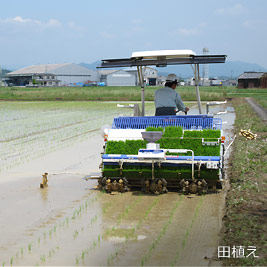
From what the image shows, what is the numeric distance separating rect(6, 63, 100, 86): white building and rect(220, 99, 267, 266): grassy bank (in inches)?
4252

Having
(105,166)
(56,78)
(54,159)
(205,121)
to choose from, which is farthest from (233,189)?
(56,78)

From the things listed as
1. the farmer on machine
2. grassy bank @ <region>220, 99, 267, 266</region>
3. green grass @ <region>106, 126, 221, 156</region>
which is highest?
the farmer on machine

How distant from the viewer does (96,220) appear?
6148mm

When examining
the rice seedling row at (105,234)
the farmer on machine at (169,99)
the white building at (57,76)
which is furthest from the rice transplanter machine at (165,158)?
the white building at (57,76)

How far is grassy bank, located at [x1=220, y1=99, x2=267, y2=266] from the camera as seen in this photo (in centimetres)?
488

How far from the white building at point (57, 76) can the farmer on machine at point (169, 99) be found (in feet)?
356

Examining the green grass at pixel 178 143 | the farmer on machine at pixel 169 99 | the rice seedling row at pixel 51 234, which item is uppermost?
the farmer on machine at pixel 169 99

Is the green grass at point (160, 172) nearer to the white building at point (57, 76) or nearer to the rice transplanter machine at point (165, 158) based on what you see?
the rice transplanter machine at point (165, 158)

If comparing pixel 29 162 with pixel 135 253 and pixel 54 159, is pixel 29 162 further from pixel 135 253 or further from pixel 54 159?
pixel 135 253

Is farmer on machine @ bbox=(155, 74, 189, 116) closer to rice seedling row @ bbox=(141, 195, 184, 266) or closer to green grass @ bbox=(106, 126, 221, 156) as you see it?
green grass @ bbox=(106, 126, 221, 156)

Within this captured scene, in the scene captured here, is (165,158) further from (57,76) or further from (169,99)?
(57,76)

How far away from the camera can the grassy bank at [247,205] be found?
4.88 metres

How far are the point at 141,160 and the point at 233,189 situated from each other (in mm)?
1505

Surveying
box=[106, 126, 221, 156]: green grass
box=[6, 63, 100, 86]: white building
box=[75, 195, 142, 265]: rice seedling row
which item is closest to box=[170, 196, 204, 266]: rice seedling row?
box=[106, 126, 221, 156]: green grass
